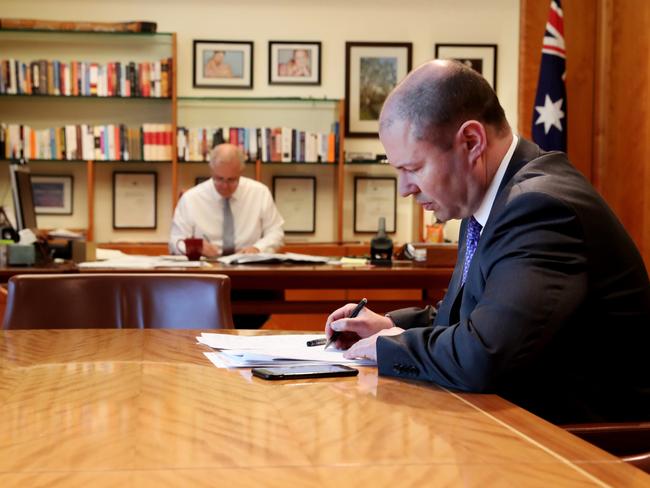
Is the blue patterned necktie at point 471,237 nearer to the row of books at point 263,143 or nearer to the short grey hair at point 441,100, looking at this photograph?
the short grey hair at point 441,100

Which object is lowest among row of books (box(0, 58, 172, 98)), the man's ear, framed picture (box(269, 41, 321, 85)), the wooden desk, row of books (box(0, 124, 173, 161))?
the wooden desk

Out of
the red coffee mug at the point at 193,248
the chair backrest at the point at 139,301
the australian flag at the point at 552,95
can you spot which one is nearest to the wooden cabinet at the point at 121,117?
the red coffee mug at the point at 193,248

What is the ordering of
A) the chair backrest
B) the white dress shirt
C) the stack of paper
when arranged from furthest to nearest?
the white dress shirt → the chair backrest → the stack of paper

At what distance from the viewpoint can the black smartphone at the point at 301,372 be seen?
4.46ft

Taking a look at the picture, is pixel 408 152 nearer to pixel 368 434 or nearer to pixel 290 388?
pixel 290 388

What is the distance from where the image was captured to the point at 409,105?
158 cm

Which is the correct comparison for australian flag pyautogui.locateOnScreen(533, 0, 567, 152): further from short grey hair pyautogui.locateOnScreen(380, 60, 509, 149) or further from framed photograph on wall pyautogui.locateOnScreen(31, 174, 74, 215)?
framed photograph on wall pyautogui.locateOnScreen(31, 174, 74, 215)

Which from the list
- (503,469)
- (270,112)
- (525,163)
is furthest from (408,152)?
(270,112)

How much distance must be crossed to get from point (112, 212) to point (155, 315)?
4492 millimetres

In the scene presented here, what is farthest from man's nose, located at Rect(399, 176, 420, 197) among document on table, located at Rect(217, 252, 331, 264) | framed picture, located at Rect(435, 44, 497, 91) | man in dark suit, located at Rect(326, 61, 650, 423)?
framed picture, located at Rect(435, 44, 497, 91)

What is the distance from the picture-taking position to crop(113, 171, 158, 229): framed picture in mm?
6520

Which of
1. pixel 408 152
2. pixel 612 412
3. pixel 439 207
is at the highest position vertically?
pixel 408 152

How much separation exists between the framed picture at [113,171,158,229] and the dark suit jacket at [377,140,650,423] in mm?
5255

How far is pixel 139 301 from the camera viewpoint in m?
2.24
